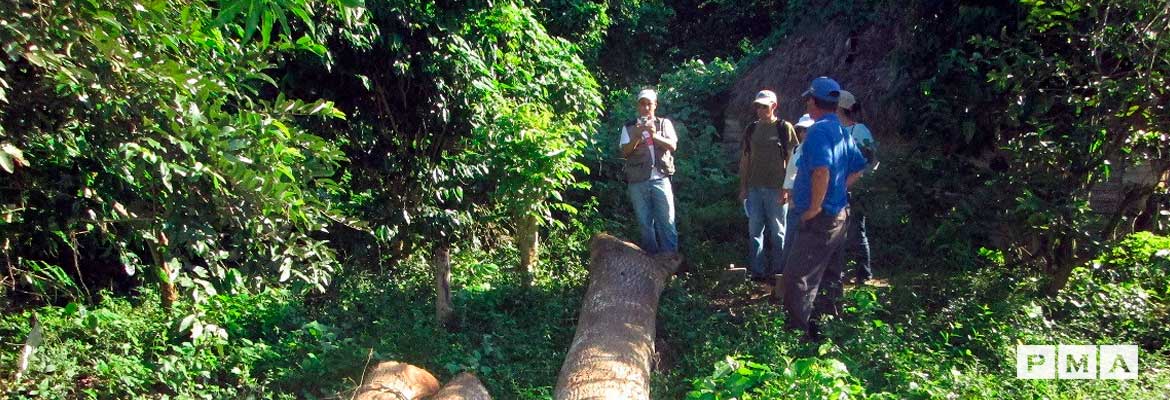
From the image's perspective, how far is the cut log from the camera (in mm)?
4496

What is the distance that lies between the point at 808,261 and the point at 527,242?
8.05 feet

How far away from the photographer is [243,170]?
3.71 m

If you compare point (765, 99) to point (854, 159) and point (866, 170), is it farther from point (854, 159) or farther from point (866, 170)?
point (854, 159)

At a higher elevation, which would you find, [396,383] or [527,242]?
[527,242]

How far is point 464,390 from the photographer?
4586 mm

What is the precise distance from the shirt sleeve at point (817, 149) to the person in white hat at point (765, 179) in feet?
3.39

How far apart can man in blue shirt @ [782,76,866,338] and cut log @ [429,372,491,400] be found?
1.92m

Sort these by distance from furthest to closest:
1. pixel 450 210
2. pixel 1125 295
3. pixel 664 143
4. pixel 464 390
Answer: pixel 664 143, pixel 450 210, pixel 1125 295, pixel 464 390

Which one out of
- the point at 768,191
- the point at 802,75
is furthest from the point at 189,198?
the point at 802,75

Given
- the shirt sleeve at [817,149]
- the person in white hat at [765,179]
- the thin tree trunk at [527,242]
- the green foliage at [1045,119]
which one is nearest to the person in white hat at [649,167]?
the person in white hat at [765,179]

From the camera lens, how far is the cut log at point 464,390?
4.50 metres

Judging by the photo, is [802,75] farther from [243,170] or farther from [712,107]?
[243,170]

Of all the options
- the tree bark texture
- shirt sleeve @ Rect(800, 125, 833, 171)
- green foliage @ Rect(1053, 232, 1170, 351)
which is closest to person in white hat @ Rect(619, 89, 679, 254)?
shirt sleeve @ Rect(800, 125, 833, 171)

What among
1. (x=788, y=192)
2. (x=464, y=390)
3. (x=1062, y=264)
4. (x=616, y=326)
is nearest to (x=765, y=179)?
(x=788, y=192)
